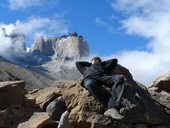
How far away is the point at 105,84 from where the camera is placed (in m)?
18.0

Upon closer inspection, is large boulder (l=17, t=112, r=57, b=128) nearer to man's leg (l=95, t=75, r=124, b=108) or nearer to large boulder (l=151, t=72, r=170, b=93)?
man's leg (l=95, t=75, r=124, b=108)

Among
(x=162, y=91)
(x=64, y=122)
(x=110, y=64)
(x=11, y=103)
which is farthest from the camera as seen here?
(x=162, y=91)

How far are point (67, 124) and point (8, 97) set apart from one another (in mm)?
3035

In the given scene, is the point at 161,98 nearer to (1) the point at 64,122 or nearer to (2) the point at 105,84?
(2) the point at 105,84

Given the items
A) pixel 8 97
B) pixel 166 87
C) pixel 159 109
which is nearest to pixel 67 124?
pixel 8 97

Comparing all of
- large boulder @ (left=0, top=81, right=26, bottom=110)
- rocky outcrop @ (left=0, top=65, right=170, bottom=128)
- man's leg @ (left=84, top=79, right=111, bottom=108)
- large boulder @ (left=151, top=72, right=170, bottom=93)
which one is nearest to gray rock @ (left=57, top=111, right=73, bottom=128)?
rocky outcrop @ (left=0, top=65, right=170, bottom=128)

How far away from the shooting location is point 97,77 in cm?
1811

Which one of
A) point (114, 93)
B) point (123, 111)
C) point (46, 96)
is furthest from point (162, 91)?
point (46, 96)

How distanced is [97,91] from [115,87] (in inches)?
34.4

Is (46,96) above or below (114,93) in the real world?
above

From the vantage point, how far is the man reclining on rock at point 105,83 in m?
16.8

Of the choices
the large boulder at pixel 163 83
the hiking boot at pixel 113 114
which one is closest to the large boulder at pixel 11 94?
the hiking boot at pixel 113 114

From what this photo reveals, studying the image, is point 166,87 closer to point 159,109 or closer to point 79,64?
point 159,109

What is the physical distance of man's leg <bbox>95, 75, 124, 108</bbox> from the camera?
16.9m
